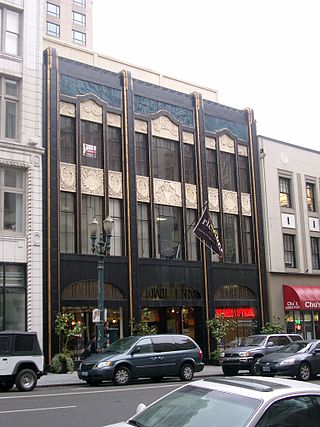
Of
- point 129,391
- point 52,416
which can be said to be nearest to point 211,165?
point 129,391

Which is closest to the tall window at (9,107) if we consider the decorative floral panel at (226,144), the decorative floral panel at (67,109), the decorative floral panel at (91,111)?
the decorative floral panel at (67,109)

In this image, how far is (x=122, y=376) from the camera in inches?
794

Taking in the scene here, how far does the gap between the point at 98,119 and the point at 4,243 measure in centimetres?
839

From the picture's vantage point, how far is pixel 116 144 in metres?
31.0

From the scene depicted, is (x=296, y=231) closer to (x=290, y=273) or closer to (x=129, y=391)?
(x=290, y=273)

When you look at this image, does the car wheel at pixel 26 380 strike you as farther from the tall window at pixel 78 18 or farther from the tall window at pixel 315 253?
the tall window at pixel 78 18

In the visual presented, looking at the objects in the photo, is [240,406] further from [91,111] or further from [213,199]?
[213,199]

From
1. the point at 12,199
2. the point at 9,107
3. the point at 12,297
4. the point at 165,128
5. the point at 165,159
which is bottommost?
the point at 12,297

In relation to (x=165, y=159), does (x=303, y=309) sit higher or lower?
lower

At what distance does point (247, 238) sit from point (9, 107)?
1620 cm

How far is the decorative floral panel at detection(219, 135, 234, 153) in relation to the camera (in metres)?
36.0

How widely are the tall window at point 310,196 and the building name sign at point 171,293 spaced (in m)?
12.1

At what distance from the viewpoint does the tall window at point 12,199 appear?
2625 centimetres

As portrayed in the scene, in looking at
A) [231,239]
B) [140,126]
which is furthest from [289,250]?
[140,126]
